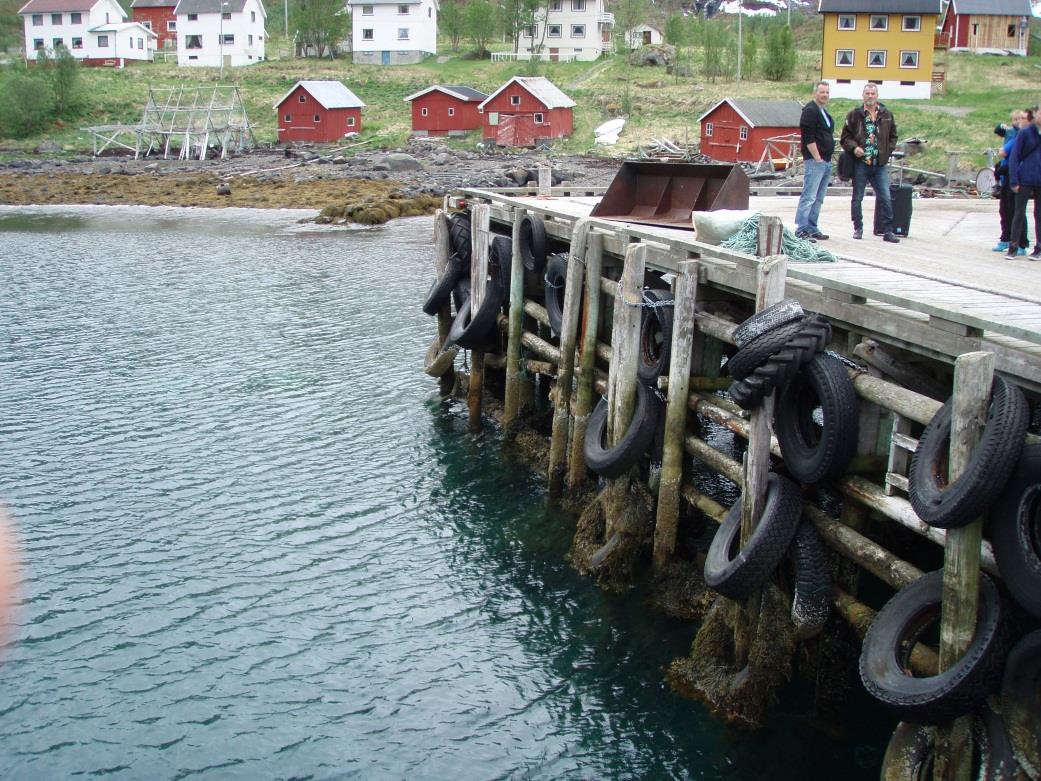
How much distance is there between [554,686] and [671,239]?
4.81m

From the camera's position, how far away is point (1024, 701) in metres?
6.99

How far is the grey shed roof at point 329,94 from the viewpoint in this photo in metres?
74.9

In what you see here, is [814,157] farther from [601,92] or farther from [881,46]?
[601,92]

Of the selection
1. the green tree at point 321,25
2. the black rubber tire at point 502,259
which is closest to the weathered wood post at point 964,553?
the black rubber tire at point 502,259

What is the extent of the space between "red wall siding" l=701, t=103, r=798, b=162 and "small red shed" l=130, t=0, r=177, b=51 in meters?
73.3

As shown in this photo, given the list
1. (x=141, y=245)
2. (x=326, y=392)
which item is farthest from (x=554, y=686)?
(x=141, y=245)

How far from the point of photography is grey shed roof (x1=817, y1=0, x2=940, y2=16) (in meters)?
70.4

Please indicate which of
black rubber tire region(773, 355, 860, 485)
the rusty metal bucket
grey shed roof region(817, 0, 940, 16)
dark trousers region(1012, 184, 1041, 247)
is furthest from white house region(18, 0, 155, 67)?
black rubber tire region(773, 355, 860, 485)

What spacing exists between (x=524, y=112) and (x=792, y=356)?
66.0m

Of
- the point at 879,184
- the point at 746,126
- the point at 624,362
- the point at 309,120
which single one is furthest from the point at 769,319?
the point at 309,120

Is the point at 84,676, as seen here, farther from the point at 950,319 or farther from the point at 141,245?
the point at 141,245

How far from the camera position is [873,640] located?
26.2 feet

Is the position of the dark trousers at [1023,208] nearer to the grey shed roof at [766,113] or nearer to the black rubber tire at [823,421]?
the black rubber tire at [823,421]

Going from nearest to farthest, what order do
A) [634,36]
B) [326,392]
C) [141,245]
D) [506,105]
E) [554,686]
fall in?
1. [554,686]
2. [326,392]
3. [141,245]
4. [506,105]
5. [634,36]
